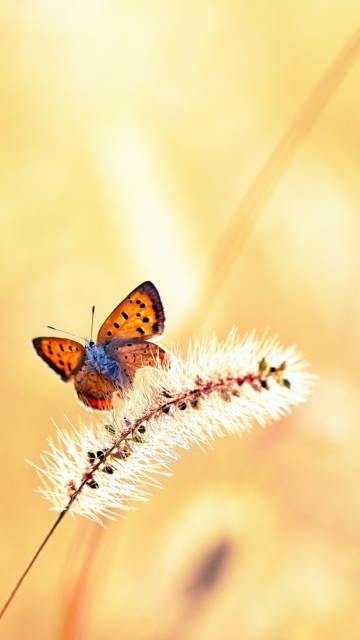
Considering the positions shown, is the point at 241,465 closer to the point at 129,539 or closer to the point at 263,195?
the point at 129,539

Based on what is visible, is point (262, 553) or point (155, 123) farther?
point (155, 123)

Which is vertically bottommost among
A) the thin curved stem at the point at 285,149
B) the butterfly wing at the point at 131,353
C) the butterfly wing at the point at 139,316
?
the butterfly wing at the point at 131,353

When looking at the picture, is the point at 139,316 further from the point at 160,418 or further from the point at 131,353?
the point at 160,418

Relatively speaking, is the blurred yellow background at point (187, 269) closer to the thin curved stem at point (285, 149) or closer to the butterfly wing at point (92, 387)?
the thin curved stem at point (285, 149)

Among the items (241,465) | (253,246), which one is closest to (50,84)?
A: (253,246)

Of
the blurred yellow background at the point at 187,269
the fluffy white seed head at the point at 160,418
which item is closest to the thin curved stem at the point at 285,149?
the blurred yellow background at the point at 187,269

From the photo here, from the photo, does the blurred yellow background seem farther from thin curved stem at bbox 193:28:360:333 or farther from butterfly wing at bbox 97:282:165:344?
butterfly wing at bbox 97:282:165:344

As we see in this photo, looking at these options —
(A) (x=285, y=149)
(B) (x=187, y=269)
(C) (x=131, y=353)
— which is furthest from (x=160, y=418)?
(A) (x=285, y=149)
